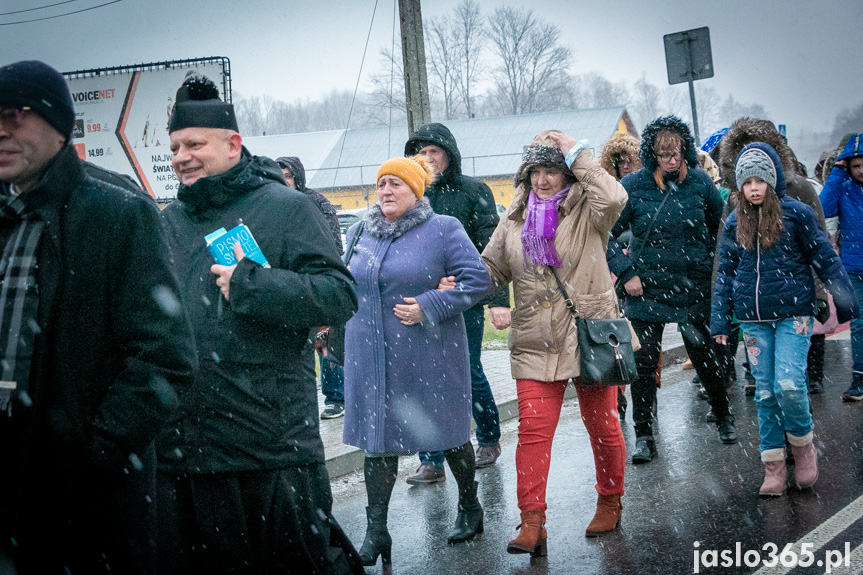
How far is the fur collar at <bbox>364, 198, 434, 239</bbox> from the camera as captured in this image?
15.8 ft

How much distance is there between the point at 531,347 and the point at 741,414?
354cm

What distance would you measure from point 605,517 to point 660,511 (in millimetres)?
463

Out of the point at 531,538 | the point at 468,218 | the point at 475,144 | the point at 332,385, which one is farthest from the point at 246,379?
the point at 475,144

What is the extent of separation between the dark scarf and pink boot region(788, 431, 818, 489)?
14.5 feet

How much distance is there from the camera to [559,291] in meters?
4.78

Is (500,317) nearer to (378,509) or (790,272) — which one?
(378,509)

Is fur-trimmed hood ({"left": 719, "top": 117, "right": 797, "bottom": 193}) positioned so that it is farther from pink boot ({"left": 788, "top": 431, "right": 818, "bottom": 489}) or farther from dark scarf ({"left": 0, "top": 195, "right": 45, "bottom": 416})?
dark scarf ({"left": 0, "top": 195, "right": 45, "bottom": 416})

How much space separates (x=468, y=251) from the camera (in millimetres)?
4863

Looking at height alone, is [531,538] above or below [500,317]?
below

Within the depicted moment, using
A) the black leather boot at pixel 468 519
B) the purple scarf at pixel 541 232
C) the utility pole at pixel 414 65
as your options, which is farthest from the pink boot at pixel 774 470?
the utility pole at pixel 414 65

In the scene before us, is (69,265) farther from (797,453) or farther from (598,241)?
(797,453)

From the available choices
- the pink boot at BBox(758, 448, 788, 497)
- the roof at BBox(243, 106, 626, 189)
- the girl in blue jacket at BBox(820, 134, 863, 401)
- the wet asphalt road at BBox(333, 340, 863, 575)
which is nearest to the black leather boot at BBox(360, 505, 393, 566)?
the wet asphalt road at BBox(333, 340, 863, 575)

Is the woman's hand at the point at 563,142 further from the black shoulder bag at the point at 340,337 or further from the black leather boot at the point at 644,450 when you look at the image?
the black leather boot at the point at 644,450

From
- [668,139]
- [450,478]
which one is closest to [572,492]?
[450,478]
